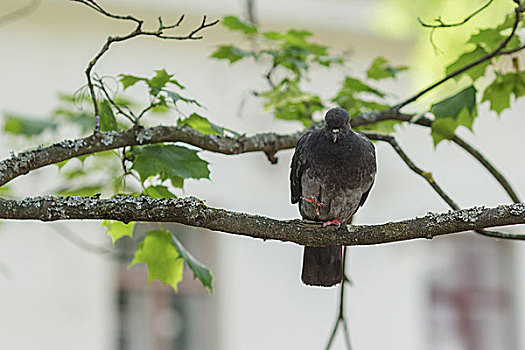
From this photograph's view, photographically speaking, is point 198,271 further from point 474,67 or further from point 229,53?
point 474,67

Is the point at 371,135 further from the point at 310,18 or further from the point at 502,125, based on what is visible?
the point at 502,125

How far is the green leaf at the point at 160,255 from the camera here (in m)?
1.56

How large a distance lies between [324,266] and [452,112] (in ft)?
1.33

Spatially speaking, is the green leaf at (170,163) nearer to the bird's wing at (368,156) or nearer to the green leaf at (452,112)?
the bird's wing at (368,156)

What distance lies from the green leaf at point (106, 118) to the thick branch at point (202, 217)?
306mm

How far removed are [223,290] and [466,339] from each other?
187 centimetres

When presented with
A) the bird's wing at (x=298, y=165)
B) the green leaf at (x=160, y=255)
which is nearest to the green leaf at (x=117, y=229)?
the green leaf at (x=160, y=255)

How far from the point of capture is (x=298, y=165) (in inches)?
65.1

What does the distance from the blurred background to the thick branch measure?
2.75 metres

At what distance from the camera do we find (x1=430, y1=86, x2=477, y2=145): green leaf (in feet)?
5.12

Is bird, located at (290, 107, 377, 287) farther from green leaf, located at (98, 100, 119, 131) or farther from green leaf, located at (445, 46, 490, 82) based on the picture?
green leaf, located at (98, 100, 119, 131)

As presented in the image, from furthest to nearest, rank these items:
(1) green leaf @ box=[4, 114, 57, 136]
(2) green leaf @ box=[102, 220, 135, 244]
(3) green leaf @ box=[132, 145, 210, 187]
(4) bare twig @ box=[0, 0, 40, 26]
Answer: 1. (4) bare twig @ box=[0, 0, 40, 26]
2. (1) green leaf @ box=[4, 114, 57, 136]
3. (2) green leaf @ box=[102, 220, 135, 244]
4. (3) green leaf @ box=[132, 145, 210, 187]

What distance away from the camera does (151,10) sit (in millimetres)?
4539

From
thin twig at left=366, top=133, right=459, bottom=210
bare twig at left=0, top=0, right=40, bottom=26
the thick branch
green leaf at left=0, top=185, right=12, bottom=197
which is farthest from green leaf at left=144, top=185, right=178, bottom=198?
bare twig at left=0, top=0, right=40, bottom=26
